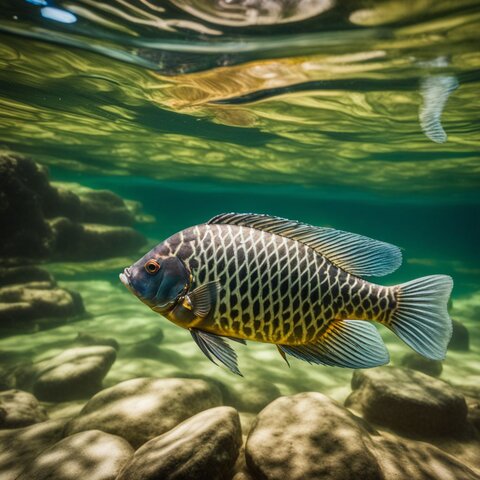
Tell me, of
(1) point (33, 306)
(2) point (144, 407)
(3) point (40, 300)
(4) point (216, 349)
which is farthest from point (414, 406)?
(3) point (40, 300)

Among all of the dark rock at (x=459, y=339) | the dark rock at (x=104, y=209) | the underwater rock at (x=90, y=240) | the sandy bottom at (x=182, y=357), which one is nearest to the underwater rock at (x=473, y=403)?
the sandy bottom at (x=182, y=357)

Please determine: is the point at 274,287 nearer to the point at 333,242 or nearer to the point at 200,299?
the point at 200,299

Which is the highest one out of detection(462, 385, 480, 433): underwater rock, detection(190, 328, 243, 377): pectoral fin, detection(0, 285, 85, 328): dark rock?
detection(190, 328, 243, 377): pectoral fin

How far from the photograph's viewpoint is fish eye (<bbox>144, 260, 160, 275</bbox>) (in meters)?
2.47

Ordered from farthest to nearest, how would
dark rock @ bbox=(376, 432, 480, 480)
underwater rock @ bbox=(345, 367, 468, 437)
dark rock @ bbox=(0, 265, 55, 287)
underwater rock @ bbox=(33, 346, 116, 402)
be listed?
dark rock @ bbox=(0, 265, 55, 287) → underwater rock @ bbox=(33, 346, 116, 402) → underwater rock @ bbox=(345, 367, 468, 437) → dark rock @ bbox=(376, 432, 480, 480)

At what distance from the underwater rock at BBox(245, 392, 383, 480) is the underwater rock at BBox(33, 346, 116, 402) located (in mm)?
4233

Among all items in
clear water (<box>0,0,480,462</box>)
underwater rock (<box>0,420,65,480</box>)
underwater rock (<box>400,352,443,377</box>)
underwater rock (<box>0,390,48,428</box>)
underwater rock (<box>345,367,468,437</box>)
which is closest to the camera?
underwater rock (<box>0,420,65,480</box>)

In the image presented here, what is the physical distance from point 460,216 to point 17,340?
4157 centimetres

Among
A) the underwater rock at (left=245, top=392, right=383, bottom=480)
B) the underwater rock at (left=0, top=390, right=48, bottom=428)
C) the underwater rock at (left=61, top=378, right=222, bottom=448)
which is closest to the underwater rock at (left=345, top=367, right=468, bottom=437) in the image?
the underwater rock at (left=245, top=392, right=383, bottom=480)

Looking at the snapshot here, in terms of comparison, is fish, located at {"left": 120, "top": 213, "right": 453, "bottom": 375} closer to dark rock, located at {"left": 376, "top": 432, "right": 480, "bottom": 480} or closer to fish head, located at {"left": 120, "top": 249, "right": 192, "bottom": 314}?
fish head, located at {"left": 120, "top": 249, "right": 192, "bottom": 314}

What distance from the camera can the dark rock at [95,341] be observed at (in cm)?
964

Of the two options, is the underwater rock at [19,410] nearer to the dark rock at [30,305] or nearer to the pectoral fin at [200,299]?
the dark rock at [30,305]

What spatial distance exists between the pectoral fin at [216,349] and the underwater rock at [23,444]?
3284mm

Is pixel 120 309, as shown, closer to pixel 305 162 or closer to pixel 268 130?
pixel 268 130
